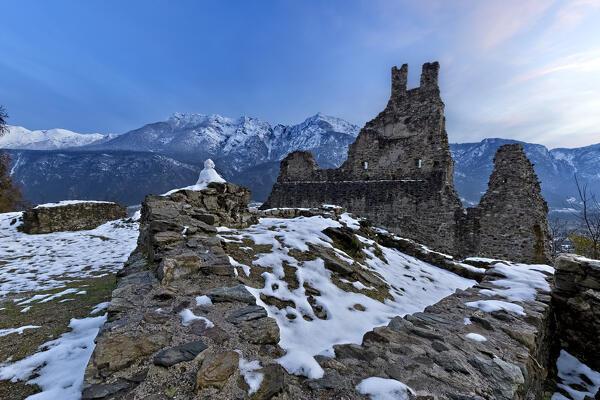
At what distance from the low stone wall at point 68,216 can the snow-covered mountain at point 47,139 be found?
161893 mm

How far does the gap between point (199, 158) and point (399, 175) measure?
318 feet

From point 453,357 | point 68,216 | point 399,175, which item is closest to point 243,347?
point 453,357

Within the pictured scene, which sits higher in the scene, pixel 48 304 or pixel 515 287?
pixel 515 287

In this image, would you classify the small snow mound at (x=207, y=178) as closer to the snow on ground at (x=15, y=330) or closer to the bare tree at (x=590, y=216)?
the snow on ground at (x=15, y=330)

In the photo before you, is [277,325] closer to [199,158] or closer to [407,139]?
[407,139]

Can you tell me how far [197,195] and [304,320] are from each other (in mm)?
5866

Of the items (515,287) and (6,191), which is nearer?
(515,287)

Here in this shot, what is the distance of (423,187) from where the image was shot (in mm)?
16547

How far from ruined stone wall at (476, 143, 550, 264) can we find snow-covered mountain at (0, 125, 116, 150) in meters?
178

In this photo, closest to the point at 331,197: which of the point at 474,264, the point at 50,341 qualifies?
the point at 474,264

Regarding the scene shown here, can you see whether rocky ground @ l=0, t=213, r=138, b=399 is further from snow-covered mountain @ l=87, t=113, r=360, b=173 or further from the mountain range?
snow-covered mountain @ l=87, t=113, r=360, b=173

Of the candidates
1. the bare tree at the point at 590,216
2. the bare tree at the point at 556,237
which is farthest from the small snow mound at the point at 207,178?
the bare tree at the point at 556,237

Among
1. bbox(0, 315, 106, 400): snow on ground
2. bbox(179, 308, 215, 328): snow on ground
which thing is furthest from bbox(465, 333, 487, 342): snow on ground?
bbox(0, 315, 106, 400): snow on ground

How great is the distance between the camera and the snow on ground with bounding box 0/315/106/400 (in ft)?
6.86
